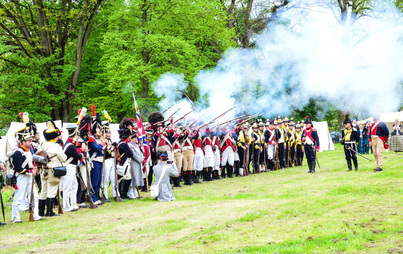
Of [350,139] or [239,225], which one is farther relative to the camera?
[350,139]

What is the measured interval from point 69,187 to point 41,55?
15744 mm

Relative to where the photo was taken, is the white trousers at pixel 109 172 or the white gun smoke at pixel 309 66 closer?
the white trousers at pixel 109 172

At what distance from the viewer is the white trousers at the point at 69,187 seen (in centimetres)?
1055

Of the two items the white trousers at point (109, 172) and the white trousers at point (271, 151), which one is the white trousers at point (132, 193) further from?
the white trousers at point (271, 151)

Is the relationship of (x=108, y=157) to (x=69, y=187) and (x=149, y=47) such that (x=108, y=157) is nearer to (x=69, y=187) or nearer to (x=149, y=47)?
(x=69, y=187)

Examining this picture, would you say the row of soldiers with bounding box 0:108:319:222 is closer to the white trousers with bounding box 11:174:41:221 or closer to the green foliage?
the white trousers with bounding box 11:174:41:221

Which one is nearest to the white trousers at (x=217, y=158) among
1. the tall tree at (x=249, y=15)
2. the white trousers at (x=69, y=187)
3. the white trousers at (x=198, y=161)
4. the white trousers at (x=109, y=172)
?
the white trousers at (x=198, y=161)

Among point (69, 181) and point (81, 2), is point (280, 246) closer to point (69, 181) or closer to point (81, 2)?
point (69, 181)

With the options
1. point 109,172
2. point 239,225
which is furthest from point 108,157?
point 239,225

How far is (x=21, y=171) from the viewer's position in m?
9.36

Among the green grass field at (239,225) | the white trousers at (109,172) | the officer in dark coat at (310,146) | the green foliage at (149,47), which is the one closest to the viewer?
the green grass field at (239,225)

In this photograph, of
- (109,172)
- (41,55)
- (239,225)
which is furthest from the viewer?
(41,55)

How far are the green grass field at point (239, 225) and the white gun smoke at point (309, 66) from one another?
767 cm

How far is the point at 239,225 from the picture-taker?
7.71 metres
